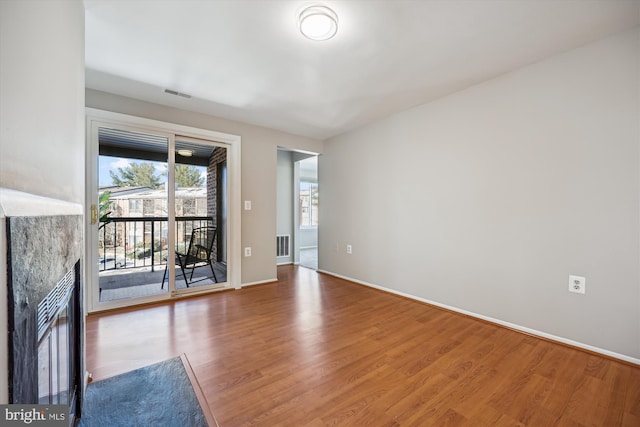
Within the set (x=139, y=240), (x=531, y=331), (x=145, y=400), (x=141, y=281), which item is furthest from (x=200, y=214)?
(x=531, y=331)

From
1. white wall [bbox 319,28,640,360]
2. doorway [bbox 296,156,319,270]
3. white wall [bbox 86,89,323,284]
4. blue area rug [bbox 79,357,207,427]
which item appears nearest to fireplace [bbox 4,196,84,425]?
blue area rug [bbox 79,357,207,427]

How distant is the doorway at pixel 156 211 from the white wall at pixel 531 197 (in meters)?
2.30

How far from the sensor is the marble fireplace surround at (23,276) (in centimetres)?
46

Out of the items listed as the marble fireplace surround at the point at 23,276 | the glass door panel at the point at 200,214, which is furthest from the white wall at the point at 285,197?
the marble fireplace surround at the point at 23,276

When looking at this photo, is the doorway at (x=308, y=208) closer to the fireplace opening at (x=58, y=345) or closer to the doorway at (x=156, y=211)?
the doorway at (x=156, y=211)

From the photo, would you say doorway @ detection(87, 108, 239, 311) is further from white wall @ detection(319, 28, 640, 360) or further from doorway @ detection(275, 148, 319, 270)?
white wall @ detection(319, 28, 640, 360)

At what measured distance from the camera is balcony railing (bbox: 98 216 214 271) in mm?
3031

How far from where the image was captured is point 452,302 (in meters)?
2.72

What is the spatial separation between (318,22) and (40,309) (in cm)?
189

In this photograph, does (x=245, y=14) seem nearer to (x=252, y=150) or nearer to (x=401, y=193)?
(x=252, y=150)

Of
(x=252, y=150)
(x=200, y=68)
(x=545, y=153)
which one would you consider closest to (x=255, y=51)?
(x=200, y=68)

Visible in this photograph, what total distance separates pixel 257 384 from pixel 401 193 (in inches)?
99.9

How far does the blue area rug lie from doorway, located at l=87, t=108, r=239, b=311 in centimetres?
149

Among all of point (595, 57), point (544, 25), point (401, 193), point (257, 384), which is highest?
point (544, 25)
